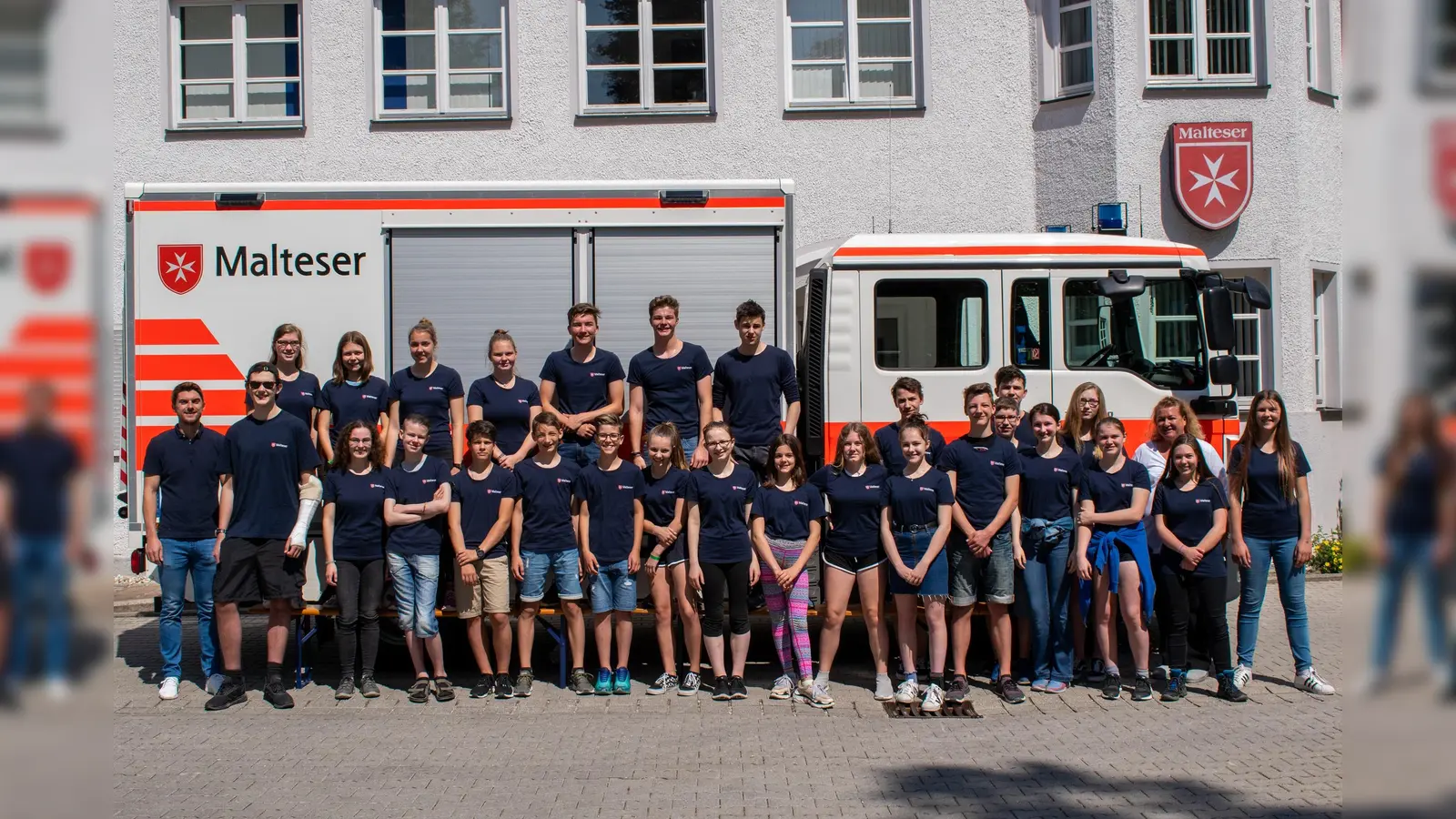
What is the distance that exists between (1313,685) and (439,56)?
437 inches

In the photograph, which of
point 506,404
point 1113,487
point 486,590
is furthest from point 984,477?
point 486,590

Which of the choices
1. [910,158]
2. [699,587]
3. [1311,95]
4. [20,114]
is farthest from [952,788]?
[1311,95]

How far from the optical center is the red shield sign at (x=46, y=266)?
3.80 ft

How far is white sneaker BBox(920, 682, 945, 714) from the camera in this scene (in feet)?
26.5

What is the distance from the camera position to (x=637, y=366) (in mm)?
8844

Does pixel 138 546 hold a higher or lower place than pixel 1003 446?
lower

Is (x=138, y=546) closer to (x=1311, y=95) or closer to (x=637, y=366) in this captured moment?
(x=637, y=366)

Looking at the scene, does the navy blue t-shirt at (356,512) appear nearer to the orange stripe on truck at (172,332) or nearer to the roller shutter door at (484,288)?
the roller shutter door at (484,288)

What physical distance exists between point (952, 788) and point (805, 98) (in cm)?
1016

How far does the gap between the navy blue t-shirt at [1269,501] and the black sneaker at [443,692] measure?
5.23m

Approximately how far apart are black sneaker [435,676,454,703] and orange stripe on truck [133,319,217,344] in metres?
2.84

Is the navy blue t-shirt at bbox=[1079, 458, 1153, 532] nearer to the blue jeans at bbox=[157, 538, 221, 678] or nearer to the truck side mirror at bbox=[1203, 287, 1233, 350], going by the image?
the truck side mirror at bbox=[1203, 287, 1233, 350]

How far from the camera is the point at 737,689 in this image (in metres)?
8.52

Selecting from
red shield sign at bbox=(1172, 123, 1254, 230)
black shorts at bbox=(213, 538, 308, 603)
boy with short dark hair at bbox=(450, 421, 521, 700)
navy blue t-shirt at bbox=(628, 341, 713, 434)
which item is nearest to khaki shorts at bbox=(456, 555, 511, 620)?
boy with short dark hair at bbox=(450, 421, 521, 700)
